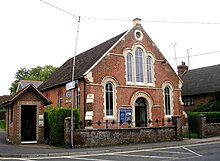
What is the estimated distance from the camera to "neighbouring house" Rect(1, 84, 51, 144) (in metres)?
23.1

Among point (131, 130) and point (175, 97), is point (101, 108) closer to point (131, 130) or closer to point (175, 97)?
point (131, 130)

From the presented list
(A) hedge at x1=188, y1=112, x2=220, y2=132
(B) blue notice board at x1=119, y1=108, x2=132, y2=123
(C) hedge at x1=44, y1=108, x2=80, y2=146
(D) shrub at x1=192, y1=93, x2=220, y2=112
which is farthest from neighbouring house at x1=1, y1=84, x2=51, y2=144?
(D) shrub at x1=192, y1=93, x2=220, y2=112

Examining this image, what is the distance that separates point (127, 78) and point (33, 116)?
9.16 m

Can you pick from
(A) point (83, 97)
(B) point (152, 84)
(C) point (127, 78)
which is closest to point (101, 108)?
(A) point (83, 97)

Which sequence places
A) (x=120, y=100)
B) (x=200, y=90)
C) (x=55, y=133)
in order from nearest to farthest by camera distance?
(x=55, y=133)
(x=120, y=100)
(x=200, y=90)

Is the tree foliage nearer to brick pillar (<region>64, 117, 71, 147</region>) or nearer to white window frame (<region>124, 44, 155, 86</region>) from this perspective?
white window frame (<region>124, 44, 155, 86</region>)

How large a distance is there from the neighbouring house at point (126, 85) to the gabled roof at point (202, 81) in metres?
8.70

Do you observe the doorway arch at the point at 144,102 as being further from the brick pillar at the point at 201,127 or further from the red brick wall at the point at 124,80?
the brick pillar at the point at 201,127

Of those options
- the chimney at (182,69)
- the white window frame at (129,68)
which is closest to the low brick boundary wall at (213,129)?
the white window frame at (129,68)

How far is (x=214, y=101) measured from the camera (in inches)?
1415

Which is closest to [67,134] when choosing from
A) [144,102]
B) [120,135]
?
[120,135]

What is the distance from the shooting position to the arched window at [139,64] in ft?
97.3

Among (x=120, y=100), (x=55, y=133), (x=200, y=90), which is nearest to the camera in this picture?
(x=55, y=133)

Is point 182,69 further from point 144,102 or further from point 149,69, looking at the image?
point 144,102
